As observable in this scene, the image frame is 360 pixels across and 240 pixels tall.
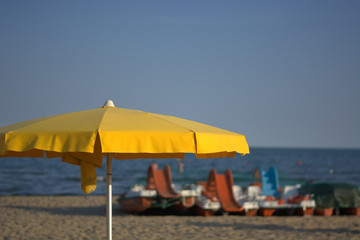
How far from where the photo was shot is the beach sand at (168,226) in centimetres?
937

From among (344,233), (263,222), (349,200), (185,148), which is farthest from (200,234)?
(185,148)

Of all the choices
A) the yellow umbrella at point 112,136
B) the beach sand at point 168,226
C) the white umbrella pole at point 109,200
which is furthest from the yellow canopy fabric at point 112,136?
the beach sand at point 168,226

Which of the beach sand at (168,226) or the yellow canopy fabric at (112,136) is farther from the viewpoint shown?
the beach sand at (168,226)

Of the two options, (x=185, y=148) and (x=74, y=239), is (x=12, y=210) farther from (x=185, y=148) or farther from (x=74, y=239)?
(x=185, y=148)

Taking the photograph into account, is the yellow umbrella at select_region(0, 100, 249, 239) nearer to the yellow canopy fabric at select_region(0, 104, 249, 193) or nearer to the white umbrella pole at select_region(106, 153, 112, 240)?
the yellow canopy fabric at select_region(0, 104, 249, 193)

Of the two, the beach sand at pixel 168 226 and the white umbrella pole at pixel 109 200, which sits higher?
the white umbrella pole at pixel 109 200

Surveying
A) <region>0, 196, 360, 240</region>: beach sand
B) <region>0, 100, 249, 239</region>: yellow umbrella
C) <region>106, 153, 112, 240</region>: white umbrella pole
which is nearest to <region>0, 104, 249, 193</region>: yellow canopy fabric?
<region>0, 100, 249, 239</region>: yellow umbrella

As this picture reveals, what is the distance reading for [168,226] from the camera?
34.9ft

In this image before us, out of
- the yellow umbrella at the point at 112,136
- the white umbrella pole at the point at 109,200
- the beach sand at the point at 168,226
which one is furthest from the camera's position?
the beach sand at the point at 168,226

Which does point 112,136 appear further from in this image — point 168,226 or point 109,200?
point 168,226

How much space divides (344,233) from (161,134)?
7.90 m

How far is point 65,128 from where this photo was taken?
11.1 feet

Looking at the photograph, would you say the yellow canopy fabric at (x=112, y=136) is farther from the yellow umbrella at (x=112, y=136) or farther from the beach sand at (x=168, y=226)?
the beach sand at (x=168, y=226)

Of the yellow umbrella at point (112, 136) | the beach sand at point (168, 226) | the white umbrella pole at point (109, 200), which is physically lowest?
the beach sand at point (168, 226)
